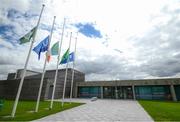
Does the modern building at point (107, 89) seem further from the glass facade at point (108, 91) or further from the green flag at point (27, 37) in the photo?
the green flag at point (27, 37)

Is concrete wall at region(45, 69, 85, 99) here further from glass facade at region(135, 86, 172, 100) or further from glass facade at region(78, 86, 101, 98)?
glass facade at region(135, 86, 172, 100)

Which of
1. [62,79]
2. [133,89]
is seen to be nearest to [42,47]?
[133,89]

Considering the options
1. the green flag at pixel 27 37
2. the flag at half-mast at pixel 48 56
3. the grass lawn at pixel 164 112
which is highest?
the green flag at pixel 27 37

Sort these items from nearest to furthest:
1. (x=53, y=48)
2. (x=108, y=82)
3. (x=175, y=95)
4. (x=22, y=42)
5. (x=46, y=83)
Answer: (x=22, y=42) → (x=53, y=48) → (x=175, y=95) → (x=46, y=83) → (x=108, y=82)

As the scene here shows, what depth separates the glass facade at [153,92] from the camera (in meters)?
35.6

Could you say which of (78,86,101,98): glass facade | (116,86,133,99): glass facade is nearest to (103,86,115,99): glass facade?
(116,86,133,99): glass facade

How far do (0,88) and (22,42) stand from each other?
124 ft

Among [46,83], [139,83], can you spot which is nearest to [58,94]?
[46,83]

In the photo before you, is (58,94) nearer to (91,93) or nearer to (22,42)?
(91,93)

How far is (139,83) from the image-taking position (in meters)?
37.6

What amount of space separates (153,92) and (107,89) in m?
13.5

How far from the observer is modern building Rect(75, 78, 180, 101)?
34469 millimetres

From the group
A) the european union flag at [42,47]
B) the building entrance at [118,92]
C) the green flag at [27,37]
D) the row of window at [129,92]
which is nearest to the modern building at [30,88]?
the row of window at [129,92]

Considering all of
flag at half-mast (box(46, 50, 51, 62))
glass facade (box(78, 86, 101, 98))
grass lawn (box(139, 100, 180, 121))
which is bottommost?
grass lawn (box(139, 100, 180, 121))
